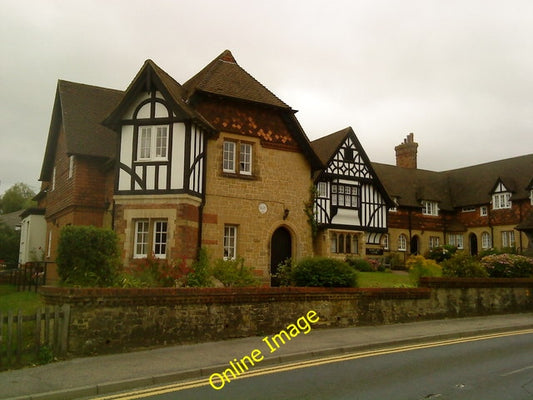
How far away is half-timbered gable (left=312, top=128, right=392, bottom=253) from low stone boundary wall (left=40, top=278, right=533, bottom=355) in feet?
47.1

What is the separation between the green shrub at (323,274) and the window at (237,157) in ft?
20.4

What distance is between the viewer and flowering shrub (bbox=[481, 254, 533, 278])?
21500 mm

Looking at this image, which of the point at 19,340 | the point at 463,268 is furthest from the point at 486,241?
the point at 19,340

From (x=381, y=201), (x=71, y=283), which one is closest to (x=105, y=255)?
(x=71, y=283)

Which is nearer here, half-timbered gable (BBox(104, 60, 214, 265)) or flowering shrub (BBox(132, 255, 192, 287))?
flowering shrub (BBox(132, 255, 192, 287))

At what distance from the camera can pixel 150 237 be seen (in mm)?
18344

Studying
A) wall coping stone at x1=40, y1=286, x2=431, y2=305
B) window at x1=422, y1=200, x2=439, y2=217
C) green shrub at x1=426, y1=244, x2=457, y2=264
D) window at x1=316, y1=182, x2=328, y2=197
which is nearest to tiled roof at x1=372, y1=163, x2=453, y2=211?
window at x1=422, y1=200, x2=439, y2=217

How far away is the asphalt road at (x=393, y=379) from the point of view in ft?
26.3

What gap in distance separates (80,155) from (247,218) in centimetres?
770

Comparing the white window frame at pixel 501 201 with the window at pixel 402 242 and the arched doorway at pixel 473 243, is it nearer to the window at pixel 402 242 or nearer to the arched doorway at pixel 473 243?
the arched doorway at pixel 473 243

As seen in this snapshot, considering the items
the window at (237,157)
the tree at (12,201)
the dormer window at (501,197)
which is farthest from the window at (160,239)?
the tree at (12,201)

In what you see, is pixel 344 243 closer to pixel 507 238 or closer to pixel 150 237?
pixel 150 237

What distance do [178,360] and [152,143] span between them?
10029 millimetres

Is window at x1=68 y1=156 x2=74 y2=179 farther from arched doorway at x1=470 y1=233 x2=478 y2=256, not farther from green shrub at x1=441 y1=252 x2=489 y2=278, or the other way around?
arched doorway at x1=470 y1=233 x2=478 y2=256
